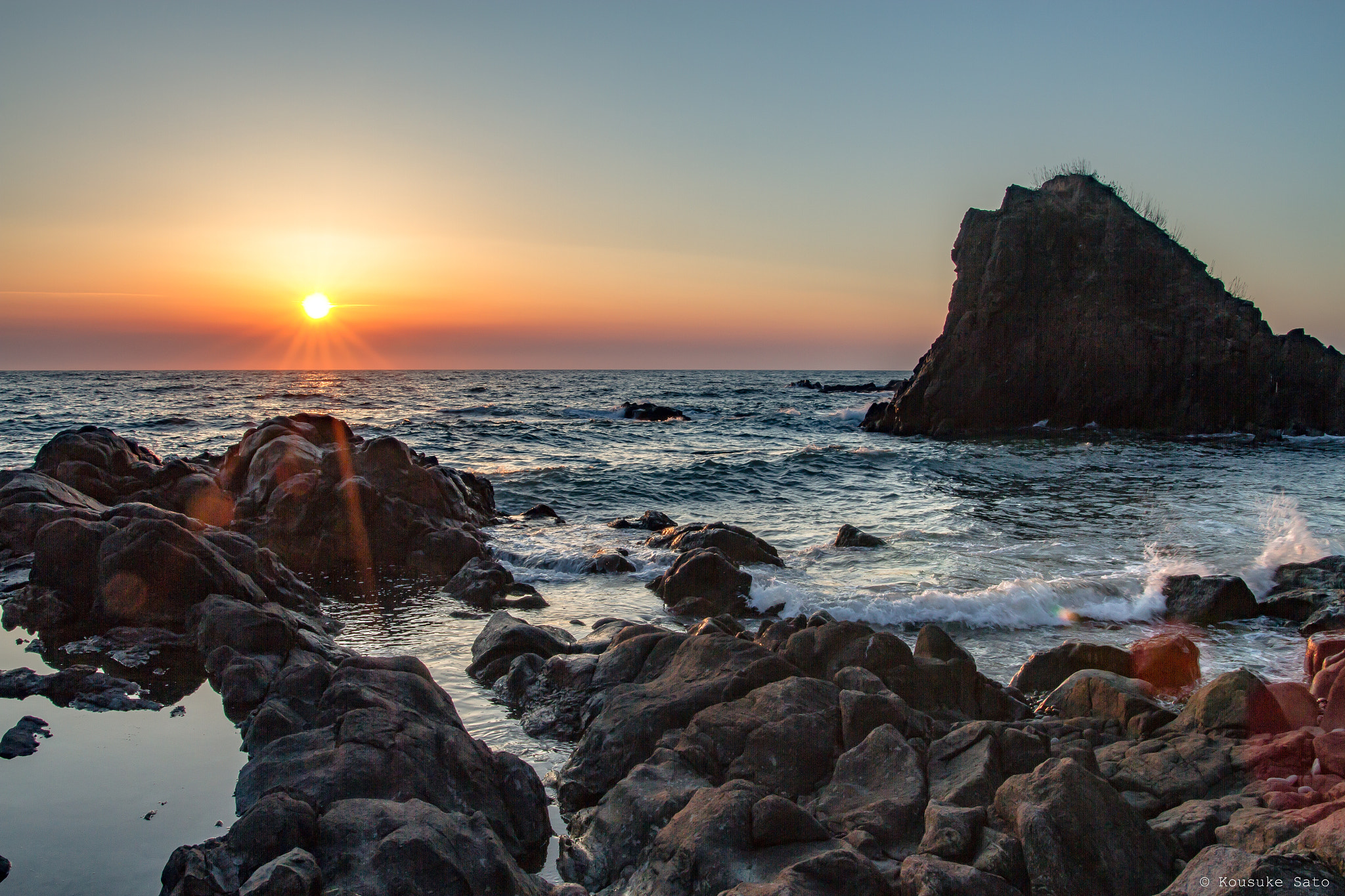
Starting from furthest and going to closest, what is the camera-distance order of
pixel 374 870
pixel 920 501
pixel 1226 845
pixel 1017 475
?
pixel 1017 475 < pixel 920 501 < pixel 1226 845 < pixel 374 870

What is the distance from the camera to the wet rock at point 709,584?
10453 millimetres

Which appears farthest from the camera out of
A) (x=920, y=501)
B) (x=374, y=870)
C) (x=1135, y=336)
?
(x=1135, y=336)

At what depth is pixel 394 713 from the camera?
5.10 metres

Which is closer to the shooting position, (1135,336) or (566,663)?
(566,663)

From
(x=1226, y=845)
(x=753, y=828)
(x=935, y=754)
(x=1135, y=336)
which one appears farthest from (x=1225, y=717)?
(x=1135, y=336)

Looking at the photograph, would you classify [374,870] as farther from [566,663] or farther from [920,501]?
[920,501]

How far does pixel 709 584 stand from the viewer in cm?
1060

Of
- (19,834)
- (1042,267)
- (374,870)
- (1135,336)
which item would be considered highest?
(1042,267)

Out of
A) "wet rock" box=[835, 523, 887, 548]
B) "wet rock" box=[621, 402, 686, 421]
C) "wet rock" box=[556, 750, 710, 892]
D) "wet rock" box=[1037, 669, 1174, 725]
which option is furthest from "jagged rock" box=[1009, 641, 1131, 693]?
"wet rock" box=[621, 402, 686, 421]

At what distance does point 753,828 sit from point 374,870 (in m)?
1.86

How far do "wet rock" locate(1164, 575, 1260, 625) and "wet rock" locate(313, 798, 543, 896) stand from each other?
9.22 metres

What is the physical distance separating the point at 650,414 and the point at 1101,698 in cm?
4360

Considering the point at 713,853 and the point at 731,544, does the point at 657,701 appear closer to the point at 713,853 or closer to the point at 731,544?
the point at 713,853

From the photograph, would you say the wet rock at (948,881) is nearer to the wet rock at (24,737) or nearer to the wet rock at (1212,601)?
the wet rock at (24,737)
